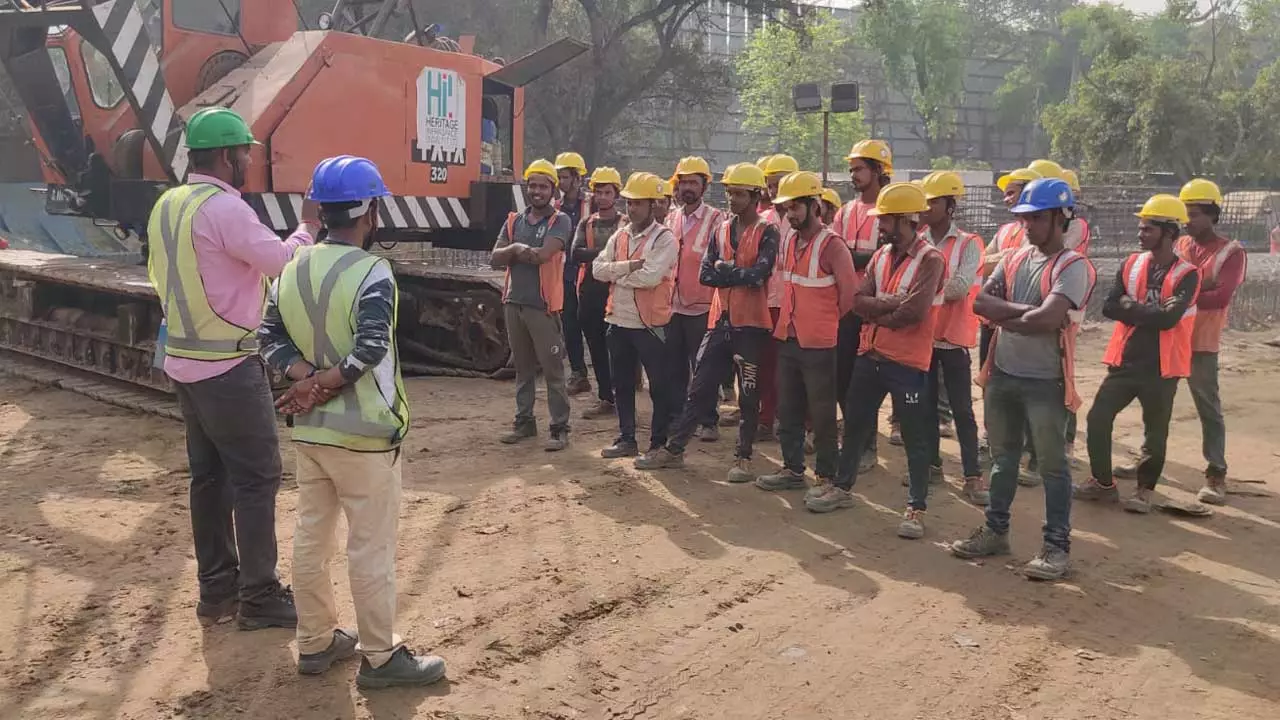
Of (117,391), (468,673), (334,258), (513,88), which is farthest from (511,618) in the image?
(513,88)

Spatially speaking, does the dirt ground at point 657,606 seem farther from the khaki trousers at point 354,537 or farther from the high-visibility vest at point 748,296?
the high-visibility vest at point 748,296

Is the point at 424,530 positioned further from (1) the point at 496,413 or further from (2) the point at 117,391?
(2) the point at 117,391

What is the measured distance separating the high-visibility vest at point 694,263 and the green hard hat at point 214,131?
3582 mm

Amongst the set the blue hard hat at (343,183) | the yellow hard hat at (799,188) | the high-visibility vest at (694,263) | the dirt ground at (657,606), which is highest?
the yellow hard hat at (799,188)

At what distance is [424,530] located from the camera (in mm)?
5984

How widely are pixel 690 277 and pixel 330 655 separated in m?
4.13

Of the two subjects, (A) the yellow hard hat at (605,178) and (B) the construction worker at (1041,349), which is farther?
(A) the yellow hard hat at (605,178)

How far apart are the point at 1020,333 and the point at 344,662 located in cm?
349

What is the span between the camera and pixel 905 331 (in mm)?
5988

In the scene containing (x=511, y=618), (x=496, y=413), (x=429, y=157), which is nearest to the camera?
(x=511, y=618)

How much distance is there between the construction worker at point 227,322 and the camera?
14.4 ft

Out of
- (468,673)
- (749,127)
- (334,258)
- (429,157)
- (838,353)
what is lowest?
(468,673)

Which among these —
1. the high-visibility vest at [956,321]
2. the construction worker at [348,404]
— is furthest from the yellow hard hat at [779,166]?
the construction worker at [348,404]

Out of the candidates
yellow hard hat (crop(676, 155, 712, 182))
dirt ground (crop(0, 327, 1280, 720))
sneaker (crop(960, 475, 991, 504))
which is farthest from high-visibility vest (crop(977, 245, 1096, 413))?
yellow hard hat (crop(676, 155, 712, 182))
